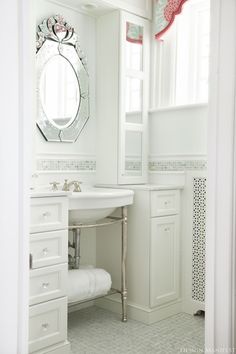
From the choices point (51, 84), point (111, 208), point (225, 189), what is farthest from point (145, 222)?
point (225, 189)

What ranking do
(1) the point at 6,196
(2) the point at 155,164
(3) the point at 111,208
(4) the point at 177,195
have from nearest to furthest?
(1) the point at 6,196
(3) the point at 111,208
(4) the point at 177,195
(2) the point at 155,164

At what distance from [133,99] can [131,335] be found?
166 cm

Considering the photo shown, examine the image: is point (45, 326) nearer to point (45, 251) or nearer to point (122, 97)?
point (45, 251)

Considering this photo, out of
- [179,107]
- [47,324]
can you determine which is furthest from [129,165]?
[47,324]

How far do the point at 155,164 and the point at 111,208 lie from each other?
0.75 m

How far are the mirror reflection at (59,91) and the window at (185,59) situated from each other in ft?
2.20

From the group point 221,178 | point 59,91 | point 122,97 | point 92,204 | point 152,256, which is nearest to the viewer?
point 221,178

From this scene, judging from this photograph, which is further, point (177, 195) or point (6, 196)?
point (177, 195)

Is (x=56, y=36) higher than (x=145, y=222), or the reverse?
(x=56, y=36)

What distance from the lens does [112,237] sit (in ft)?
9.78

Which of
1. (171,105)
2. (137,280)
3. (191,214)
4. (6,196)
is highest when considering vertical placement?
(171,105)

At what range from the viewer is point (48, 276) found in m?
2.12

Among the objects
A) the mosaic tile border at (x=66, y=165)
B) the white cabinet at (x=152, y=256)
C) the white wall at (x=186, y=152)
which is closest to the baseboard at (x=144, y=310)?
the white cabinet at (x=152, y=256)

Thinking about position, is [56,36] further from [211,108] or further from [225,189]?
[225,189]
